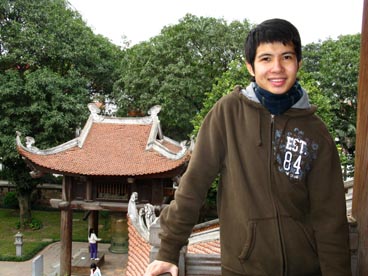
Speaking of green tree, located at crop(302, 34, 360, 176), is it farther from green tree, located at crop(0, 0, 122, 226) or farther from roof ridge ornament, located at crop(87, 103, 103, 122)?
green tree, located at crop(0, 0, 122, 226)

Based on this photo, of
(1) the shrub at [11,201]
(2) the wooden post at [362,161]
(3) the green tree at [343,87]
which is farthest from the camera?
(1) the shrub at [11,201]

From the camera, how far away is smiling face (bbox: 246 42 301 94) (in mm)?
1643

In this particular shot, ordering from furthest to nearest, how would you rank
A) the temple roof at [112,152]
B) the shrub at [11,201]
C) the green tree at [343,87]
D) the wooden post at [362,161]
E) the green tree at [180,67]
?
the shrub at [11,201]
the green tree at [180,67]
the green tree at [343,87]
the temple roof at [112,152]
the wooden post at [362,161]

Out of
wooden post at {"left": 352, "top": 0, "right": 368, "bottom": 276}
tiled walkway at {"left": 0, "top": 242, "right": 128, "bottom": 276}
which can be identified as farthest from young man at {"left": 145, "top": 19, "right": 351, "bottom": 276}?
tiled walkway at {"left": 0, "top": 242, "right": 128, "bottom": 276}

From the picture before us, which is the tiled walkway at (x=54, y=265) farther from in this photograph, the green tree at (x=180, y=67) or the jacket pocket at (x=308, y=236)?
the jacket pocket at (x=308, y=236)

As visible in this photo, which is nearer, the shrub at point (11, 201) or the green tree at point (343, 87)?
the green tree at point (343, 87)

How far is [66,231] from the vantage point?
40.7 ft

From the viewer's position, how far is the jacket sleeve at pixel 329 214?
5.35ft

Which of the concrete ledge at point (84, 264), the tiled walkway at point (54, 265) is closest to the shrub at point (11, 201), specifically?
the tiled walkway at point (54, 265)

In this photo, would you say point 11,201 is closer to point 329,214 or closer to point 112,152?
point 112,152

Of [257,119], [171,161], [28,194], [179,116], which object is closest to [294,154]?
[257,119]

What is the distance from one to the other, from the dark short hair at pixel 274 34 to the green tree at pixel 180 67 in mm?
14354

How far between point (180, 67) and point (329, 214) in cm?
1515

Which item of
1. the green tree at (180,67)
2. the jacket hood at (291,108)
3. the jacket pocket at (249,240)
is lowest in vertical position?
the jacket pocket at (249,240)
